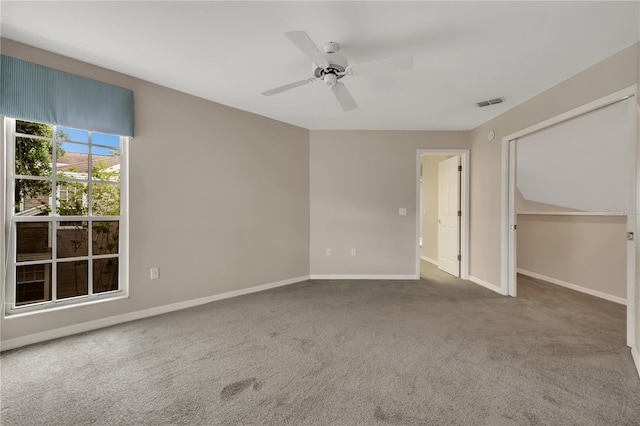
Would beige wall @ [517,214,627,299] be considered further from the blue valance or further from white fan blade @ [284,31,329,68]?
the blue valance

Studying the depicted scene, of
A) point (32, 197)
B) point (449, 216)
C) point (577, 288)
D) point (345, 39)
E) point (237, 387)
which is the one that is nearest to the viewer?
point (237, 387)

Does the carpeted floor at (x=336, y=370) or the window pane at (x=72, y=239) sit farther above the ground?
the window pane at (x=72, y=239)

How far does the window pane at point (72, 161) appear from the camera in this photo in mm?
2609

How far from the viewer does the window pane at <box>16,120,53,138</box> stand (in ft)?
7.97

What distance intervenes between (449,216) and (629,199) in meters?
2.76

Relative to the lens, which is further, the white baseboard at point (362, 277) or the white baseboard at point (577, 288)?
the white baseboard at point (362, 277)

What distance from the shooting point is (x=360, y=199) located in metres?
4.68

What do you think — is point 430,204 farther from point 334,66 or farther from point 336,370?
point 336,370

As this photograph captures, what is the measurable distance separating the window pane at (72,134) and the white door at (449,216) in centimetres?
509

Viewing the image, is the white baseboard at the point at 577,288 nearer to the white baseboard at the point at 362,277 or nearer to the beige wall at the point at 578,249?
the beige wall at the point at 578,249

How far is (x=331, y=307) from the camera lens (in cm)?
328

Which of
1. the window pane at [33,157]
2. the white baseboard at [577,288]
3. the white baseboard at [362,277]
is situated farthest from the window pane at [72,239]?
the white baseboard at [577,288]

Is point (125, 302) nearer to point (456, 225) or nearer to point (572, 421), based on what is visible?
point (572, 421)

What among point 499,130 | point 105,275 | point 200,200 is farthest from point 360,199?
point 105,275
